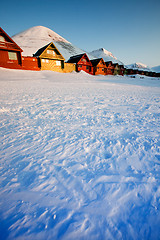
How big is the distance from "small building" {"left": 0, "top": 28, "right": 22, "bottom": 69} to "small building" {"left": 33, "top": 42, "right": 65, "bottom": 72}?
346cm

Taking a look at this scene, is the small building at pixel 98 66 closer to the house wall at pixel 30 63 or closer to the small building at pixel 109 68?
the small building at pixel 109 68

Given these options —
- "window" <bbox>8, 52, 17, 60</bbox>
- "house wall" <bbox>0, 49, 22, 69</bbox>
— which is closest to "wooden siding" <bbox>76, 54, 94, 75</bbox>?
"house wall" <bbox>0, 49, 22, 69</bbox>

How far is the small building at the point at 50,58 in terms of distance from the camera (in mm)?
19609

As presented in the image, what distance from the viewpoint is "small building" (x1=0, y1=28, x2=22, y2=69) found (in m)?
15.9

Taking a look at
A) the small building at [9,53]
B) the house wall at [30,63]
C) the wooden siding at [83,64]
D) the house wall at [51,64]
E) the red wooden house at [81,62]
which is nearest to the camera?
the small building at [9,53]

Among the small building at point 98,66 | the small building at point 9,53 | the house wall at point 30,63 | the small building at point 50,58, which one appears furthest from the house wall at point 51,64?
the small building at point 98,66

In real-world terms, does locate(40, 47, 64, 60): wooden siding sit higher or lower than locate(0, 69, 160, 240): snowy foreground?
higher

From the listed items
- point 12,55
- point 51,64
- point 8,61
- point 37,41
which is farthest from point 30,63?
point 37,41

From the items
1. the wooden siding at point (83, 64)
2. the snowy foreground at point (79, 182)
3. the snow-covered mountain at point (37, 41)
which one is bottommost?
the snowy foreground at point (79, 182)

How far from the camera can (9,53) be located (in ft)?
54.8

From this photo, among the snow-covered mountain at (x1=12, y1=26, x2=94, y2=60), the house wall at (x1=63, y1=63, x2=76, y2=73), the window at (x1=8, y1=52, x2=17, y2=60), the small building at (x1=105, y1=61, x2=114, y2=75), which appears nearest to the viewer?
the window at (x1=8, y1=52, x2=17, y2=60)

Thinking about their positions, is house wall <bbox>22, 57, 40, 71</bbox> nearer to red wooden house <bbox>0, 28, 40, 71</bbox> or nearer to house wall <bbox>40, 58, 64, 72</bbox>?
red wooden house <bbox>0, 28, 40, 71</bbox>

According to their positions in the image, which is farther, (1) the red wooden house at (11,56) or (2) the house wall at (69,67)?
(2) the house wall at (69,67)

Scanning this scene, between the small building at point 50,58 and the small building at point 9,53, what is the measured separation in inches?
136
